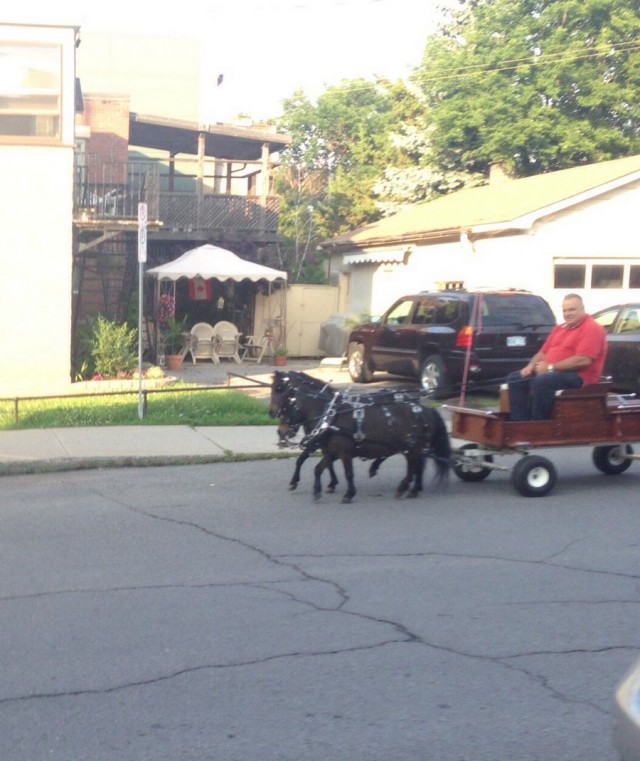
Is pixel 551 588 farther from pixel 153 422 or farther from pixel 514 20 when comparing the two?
pixel 514 20

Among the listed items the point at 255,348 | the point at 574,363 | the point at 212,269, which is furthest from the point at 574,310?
the point at 255,348

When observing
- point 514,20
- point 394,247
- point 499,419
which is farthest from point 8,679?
point 514,20

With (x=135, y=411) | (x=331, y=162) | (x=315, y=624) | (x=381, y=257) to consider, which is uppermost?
(x=331, y=162)

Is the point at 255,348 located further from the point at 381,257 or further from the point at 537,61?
the point at 537,61

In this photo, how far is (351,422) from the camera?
9.79 m

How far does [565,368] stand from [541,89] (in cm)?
2717

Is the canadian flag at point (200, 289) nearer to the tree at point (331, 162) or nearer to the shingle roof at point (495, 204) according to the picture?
the shingle roof at point (495, 204)

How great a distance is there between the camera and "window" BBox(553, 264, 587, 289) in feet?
71.4

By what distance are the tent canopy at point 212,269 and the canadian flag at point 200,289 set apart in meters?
2.33

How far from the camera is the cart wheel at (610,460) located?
11.2 meters

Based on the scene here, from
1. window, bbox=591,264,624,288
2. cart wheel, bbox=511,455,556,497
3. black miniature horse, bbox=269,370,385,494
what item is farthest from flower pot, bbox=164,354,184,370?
cart wheel, bbox=511,455,556,497

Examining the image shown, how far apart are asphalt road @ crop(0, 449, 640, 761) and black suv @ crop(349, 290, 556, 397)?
A: 642 centimetres

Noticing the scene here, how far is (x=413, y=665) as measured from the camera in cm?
573

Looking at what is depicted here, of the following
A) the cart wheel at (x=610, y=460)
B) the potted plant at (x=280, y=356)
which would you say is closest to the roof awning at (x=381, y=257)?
the potted plant at (x=280, y=356)
